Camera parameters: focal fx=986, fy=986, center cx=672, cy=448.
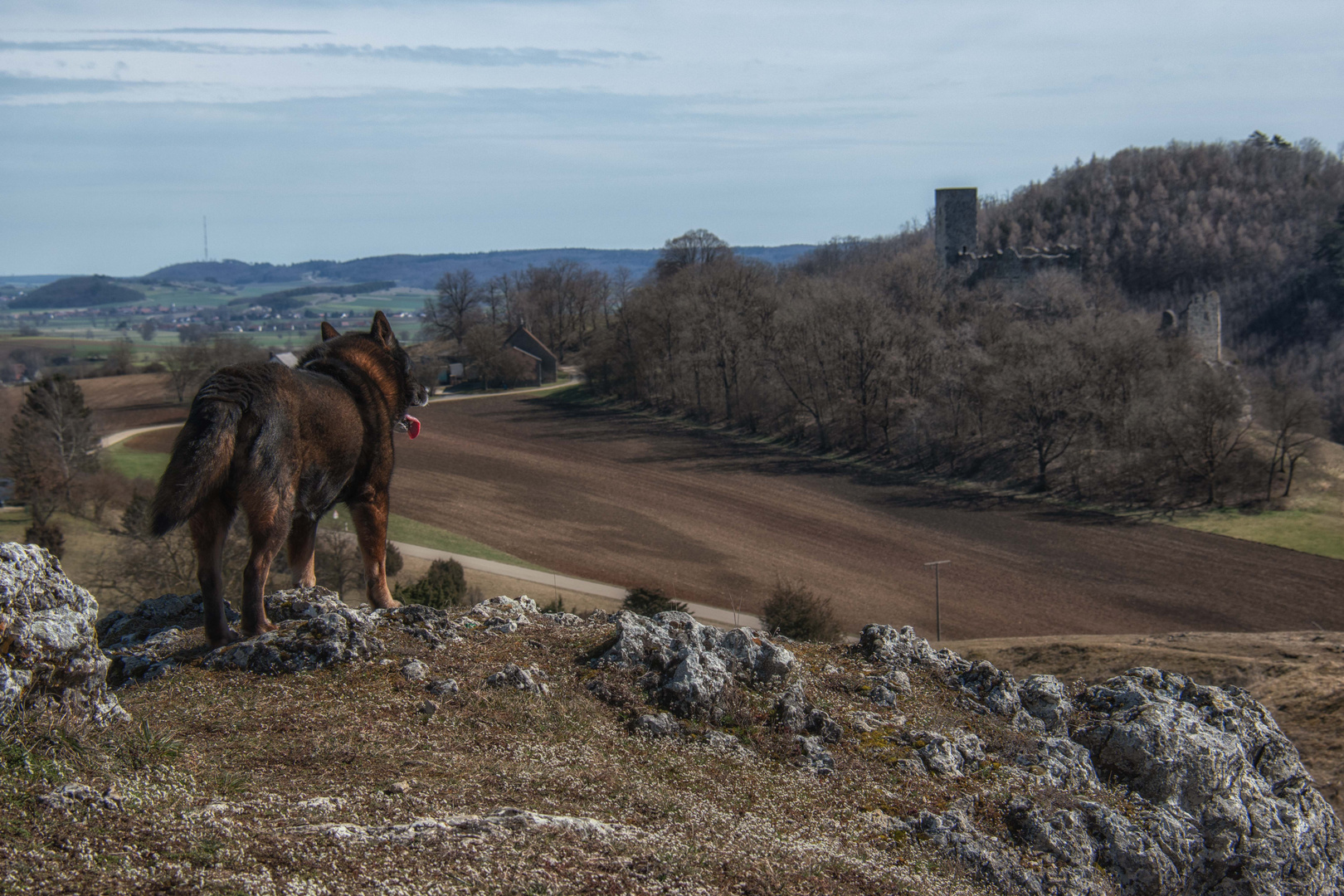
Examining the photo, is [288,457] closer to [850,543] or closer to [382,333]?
[382,333]

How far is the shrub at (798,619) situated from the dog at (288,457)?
55.1 ft

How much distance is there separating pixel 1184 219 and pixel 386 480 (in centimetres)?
9656

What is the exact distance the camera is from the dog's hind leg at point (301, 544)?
849 cm

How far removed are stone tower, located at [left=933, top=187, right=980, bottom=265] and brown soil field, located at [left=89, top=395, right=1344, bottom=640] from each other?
882 inches

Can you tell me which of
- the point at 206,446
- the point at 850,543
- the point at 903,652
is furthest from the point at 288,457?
the point at 850,543

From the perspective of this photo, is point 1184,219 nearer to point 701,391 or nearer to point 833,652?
point 701,391

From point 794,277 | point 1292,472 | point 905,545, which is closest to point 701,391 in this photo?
point 794,277

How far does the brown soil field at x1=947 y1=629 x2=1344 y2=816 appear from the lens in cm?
1809

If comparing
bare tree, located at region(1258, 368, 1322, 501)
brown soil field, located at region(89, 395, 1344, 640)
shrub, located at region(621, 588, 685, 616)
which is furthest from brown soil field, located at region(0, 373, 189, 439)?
bare tree, located at region(1258, 368, 1322, 501)

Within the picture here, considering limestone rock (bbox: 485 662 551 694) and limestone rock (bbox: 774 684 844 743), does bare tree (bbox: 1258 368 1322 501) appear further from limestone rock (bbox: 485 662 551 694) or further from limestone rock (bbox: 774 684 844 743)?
limestone rock (bbox: 485 662 551 694)

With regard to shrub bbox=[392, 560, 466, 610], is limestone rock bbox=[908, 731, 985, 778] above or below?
above

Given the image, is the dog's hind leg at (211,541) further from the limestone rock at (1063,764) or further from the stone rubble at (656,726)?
the limestone rock at (1063,764)

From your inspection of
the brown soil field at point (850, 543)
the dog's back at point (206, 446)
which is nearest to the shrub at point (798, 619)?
the brown soil field at point (850, 543)

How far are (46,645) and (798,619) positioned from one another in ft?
68.2
